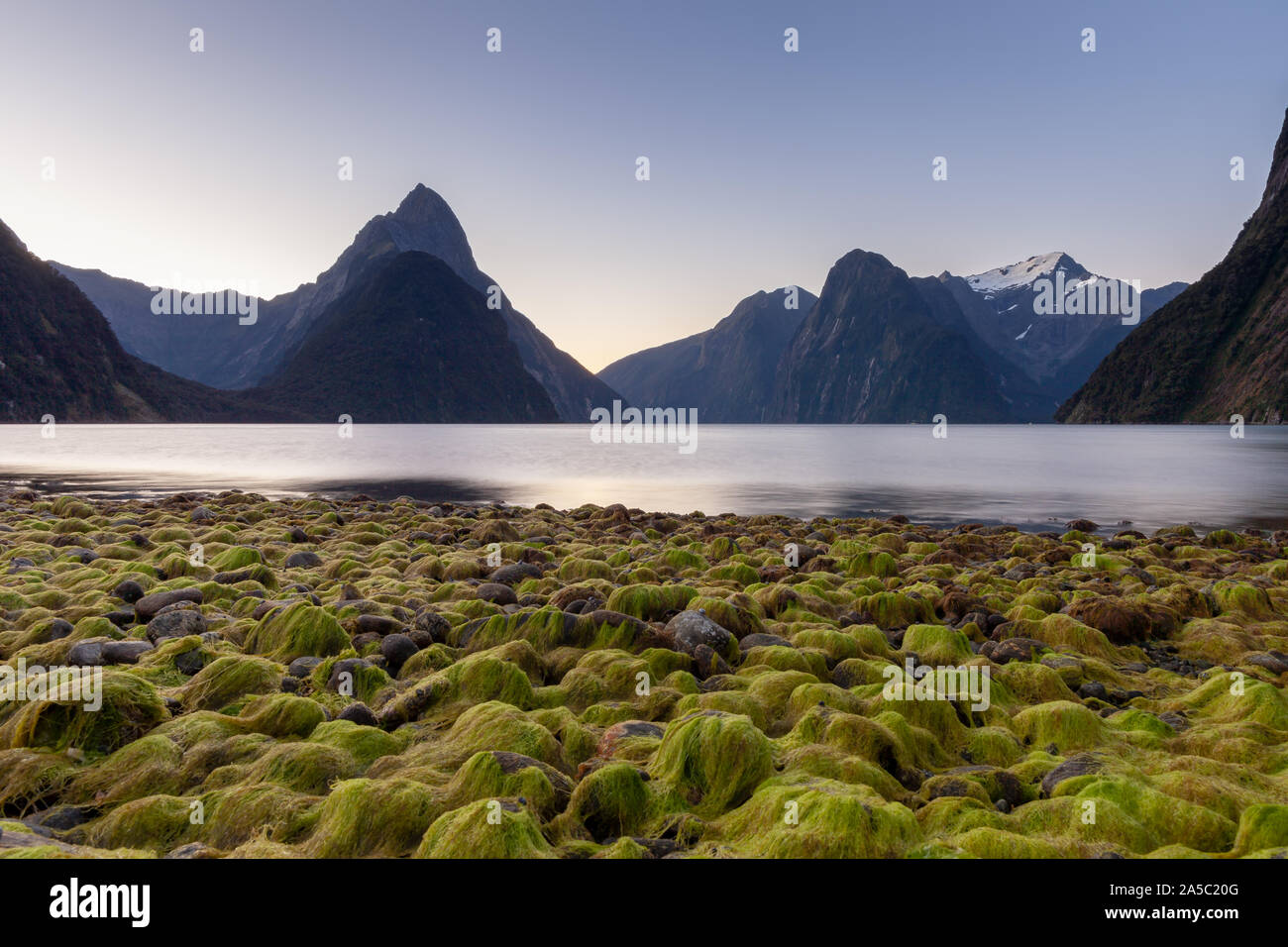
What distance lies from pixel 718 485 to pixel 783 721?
34.6 metres

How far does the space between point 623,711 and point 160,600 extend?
645cm

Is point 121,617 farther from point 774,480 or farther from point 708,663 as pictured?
point 774,480

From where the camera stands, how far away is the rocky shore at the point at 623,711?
466 centimetres

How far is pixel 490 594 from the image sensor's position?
10328mm

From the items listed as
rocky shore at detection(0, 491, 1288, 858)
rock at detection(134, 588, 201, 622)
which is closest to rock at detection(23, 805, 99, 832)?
rocky shore at detection(0, 491, 1288, 858)

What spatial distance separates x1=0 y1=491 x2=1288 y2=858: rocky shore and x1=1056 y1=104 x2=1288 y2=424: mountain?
160289 millimetres

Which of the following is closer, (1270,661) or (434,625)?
(1270,661)

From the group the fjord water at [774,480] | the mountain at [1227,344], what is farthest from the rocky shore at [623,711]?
the mountain at [1227,344]

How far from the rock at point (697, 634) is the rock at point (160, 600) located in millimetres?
6272

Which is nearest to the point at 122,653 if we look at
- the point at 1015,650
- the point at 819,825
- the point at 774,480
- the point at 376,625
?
the point at 376,625

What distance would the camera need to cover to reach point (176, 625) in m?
8.52
